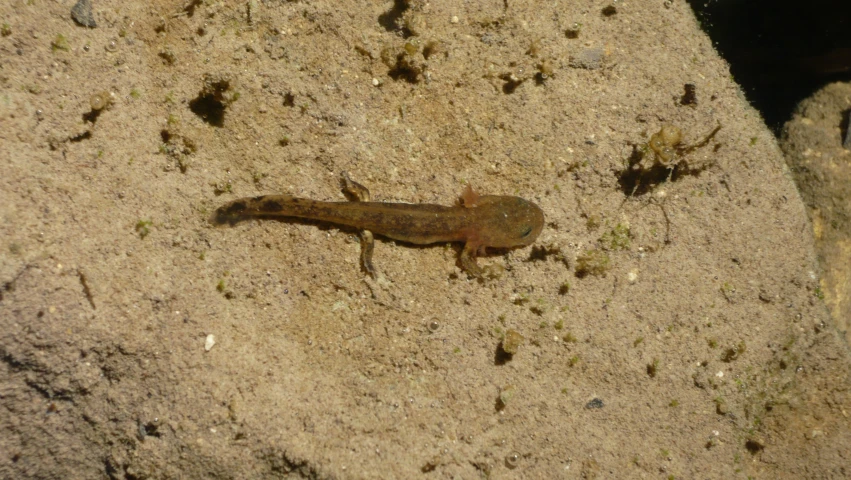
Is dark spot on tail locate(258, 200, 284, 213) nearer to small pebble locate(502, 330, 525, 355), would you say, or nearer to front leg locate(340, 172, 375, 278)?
front leg locate(340, 172, 375, 278)

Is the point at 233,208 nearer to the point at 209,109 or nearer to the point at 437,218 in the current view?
the point at 209,109

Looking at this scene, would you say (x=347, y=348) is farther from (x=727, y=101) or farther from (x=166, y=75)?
(x=727, y=101)

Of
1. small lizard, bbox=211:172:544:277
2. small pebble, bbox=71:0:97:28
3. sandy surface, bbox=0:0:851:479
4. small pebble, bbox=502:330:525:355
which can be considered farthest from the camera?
small lizard, bbox=211:172:544:277

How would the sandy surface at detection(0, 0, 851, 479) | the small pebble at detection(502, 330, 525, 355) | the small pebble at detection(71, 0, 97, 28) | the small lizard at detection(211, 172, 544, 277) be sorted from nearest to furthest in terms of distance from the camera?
the sandy surface at detection(0, 0, 851, 479), the small pebble at detection(71, 0, 97, 28), the small pebble at detection(502, 330, 525, 355), the small lizard at detection(211, 172, 544, 277)

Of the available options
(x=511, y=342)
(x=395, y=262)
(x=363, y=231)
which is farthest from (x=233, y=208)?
(x=511, y=342)

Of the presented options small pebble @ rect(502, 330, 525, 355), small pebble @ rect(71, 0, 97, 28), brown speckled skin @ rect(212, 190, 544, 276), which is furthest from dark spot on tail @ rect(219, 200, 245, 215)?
small pebble @ rect(502, 330, 525, 355)

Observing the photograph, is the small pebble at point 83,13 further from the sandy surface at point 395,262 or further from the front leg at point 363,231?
the front leg at point 363,231

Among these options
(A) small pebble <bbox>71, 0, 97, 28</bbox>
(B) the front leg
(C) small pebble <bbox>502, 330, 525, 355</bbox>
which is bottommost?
(C) small pebble <bbox>502, 330, 525, 355</bbox>
